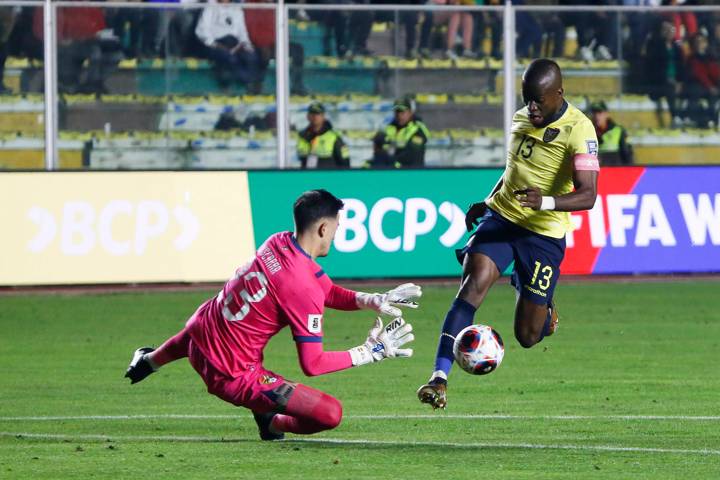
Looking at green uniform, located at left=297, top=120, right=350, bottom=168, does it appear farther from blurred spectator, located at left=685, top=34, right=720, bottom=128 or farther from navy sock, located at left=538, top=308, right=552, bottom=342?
navy sock, located at left=538, top=308, right=552, bottom=342

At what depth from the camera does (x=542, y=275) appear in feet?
34.8

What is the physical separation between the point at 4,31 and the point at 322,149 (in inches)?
162

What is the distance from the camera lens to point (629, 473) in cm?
787

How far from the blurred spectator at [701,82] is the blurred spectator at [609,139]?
1029mm

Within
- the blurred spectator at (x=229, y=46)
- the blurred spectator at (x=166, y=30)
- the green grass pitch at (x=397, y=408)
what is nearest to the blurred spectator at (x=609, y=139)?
the green grass pitch at (x=397, y=408)

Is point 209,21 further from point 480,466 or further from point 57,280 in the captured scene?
point 480,466

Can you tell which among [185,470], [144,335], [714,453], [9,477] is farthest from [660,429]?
[144,335]

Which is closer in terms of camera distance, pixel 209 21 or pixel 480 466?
pixel 480 466

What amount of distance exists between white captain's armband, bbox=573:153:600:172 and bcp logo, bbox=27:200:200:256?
378 inches

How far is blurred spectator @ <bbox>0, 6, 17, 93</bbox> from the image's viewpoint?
64.2ft

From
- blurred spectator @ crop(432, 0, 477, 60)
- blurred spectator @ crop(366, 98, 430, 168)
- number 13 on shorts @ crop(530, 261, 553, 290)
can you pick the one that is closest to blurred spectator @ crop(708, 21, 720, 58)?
blurred spectator @ crop(432, 0, 477, 60)

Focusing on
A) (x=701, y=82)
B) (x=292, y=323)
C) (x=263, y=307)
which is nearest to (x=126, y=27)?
(x=701, y=82)

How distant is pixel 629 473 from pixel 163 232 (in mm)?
11756

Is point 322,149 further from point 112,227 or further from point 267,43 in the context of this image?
point 112,227
